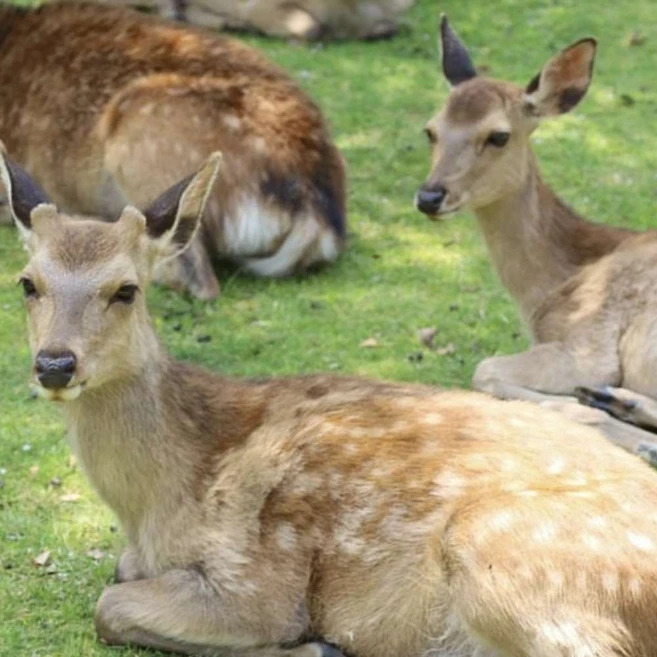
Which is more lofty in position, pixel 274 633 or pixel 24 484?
pixel 274 633

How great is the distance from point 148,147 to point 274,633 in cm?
448

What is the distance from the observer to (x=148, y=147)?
30.3 ft

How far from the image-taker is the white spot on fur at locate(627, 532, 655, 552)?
4.73 m

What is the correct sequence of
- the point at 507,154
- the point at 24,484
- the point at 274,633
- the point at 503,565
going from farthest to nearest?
the point at 507,154, the point at 24,484, the point at 274,633, the point at 503,565

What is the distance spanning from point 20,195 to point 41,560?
1352 millimetres

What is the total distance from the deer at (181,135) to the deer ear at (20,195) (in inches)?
119

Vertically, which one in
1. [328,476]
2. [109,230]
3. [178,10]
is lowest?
[178,10]

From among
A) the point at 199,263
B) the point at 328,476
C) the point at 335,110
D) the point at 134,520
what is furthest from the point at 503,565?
the point at 335,110

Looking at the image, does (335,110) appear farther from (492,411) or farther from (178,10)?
(492,411)

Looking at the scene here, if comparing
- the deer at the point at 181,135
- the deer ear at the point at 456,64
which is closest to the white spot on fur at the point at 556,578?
the deer ear at the point at 456,64

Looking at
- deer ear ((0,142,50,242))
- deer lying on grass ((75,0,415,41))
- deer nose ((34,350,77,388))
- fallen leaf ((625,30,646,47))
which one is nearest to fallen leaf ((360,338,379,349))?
deer ear ((0,142,50,242))

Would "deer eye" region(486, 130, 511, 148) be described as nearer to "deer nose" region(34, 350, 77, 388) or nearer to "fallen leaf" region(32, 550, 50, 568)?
"fallen leaf" region(32, 550, 50, 568)

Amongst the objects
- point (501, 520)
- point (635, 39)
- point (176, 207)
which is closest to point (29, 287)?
point (176, 207)

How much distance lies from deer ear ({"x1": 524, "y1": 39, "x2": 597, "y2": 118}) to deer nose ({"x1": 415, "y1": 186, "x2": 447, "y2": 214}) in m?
0.63
